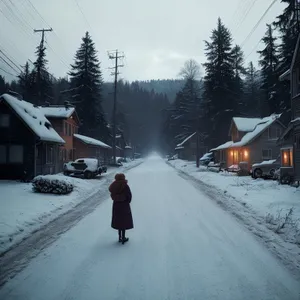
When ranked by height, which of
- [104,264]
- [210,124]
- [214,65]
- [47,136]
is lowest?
[104,264]

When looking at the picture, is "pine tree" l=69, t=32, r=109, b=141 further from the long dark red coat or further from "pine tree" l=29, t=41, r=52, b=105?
the long dark red coat

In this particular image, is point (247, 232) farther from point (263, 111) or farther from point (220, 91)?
point (263, 111)

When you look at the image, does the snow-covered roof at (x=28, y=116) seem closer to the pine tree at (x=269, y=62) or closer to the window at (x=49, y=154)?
the window at (x=49, y=154)

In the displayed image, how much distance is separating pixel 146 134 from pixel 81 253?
12044 centimetres

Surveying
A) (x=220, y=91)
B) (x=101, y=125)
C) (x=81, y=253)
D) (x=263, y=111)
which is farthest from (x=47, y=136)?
(x=263, y=111)

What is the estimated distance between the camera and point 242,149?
3553 cm

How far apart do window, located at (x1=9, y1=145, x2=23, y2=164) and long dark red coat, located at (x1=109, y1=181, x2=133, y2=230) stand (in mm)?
18322

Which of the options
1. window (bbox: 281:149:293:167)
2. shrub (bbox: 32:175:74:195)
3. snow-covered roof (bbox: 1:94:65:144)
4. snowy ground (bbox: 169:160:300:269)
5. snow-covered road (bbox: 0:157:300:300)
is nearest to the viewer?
snow-covered road (bbox: 0:157:300:300)

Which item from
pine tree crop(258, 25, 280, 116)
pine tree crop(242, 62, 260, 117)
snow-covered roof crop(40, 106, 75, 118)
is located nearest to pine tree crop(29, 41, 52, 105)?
snow-covered roof crop(40, 106, 75, 118)

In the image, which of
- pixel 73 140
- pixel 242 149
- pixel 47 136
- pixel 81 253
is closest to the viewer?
pixel 81 253

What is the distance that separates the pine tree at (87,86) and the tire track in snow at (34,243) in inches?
1514

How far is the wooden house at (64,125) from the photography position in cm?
3238

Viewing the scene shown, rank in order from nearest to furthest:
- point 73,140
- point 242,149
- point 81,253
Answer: point 81,253
point 242,149
point 73,140

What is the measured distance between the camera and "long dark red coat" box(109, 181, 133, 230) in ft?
22.7
